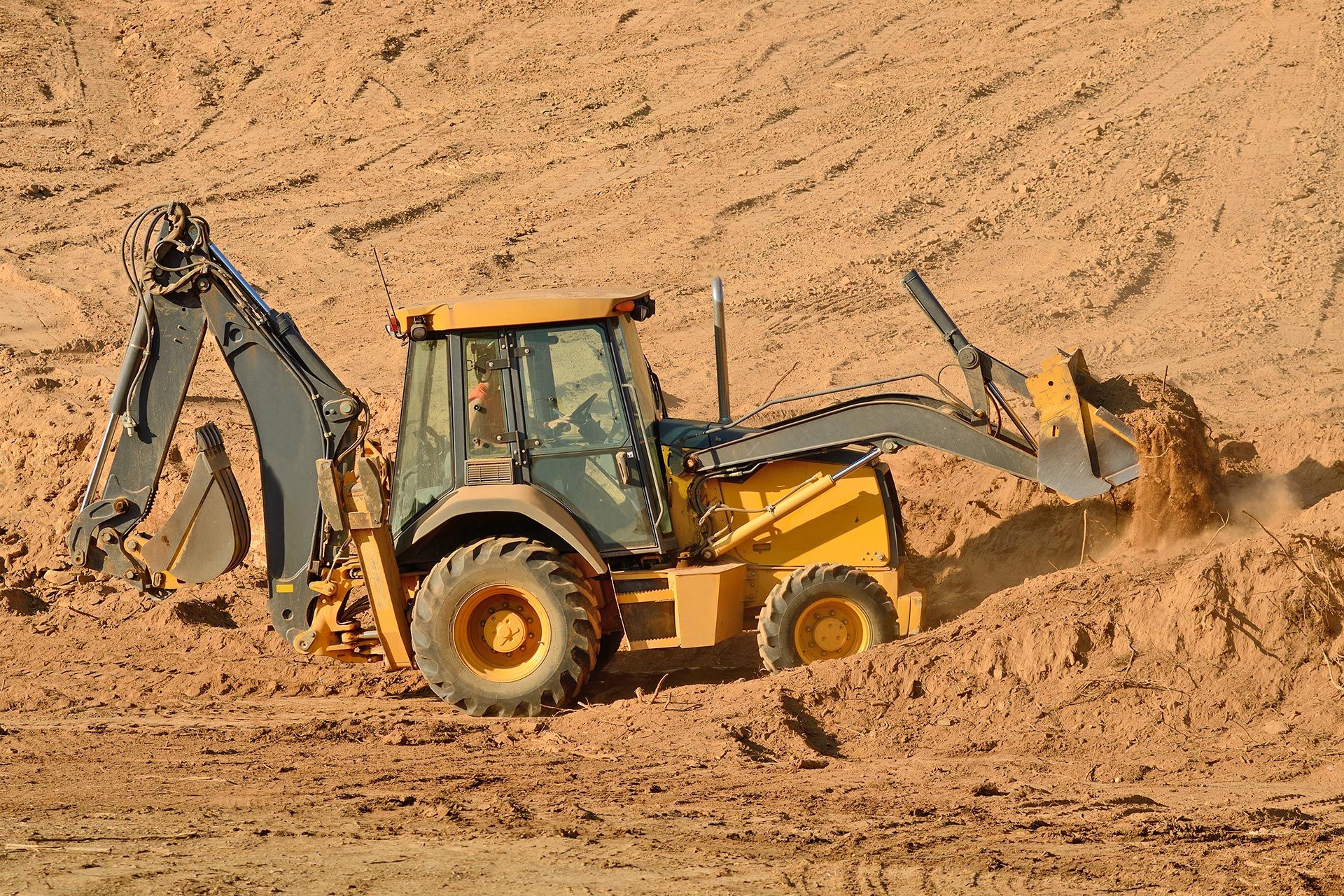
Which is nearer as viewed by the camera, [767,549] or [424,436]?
[424,436]

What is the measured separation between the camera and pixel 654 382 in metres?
8.27

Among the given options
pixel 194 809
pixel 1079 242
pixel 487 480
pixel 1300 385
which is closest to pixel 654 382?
pixel 487 480

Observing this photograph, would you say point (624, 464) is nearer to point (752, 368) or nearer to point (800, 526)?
point (800, 526)

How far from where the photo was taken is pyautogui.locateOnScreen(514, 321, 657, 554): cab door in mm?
7504

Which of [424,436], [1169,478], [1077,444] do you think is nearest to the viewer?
[1077,444]

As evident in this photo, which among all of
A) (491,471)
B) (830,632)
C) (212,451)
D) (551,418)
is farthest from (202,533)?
(830,632)

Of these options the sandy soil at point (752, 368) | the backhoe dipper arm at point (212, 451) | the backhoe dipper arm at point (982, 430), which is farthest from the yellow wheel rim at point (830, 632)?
the backhoe dipper arm at point (212, 451)

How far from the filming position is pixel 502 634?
7.50 metres

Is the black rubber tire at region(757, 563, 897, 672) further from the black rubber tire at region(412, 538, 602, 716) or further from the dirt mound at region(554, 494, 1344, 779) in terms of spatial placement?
the black rubber tire at region(412, 538, 602, 716)

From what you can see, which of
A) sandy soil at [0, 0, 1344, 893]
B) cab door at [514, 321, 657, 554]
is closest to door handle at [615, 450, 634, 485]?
cab door at [514, 321, 657, 554]

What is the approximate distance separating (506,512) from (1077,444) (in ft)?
9.76

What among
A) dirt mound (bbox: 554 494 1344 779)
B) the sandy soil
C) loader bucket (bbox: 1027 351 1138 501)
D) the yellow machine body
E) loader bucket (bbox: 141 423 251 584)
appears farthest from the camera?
loader bucket (bbox: 141 423 251 584)

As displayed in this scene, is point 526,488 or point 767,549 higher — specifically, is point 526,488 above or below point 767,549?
above

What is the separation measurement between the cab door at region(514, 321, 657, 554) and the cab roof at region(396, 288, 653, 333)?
11 centimetres
